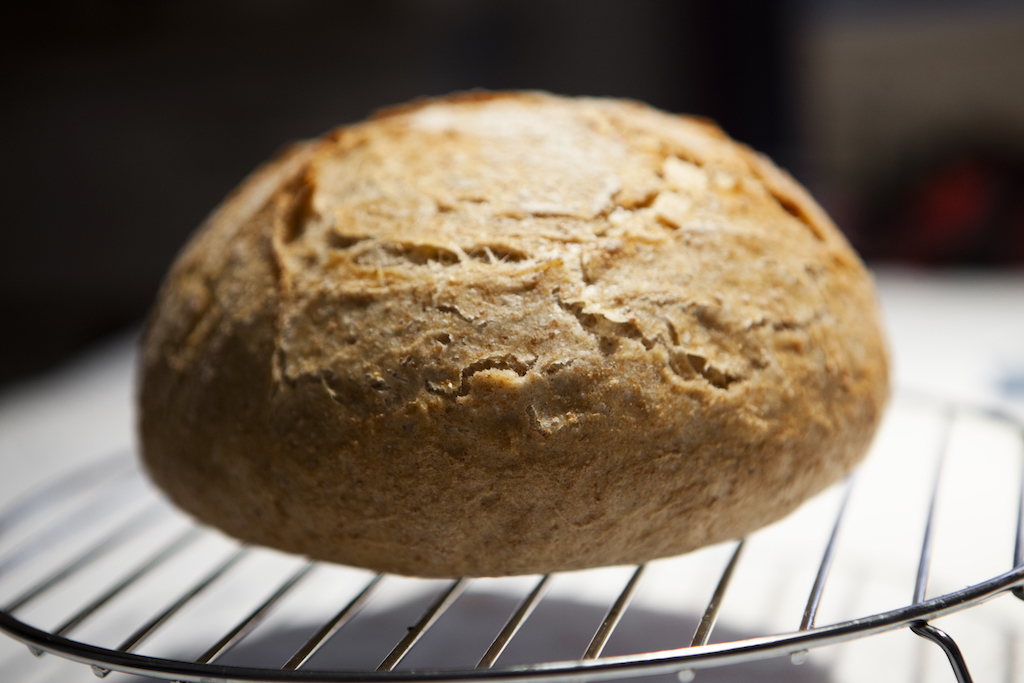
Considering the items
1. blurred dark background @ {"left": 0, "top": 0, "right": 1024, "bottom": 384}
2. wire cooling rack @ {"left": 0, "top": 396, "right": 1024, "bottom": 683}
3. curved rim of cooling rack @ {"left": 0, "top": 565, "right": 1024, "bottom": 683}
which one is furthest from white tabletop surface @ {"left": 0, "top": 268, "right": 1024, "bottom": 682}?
curved rim of cooling rack @ {"left": 0, "top": 565, "right": 1024, "bottom": 683}

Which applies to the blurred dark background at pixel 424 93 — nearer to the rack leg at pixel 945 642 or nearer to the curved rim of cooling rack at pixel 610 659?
the curved rim of cooling rack at pixel 610 659

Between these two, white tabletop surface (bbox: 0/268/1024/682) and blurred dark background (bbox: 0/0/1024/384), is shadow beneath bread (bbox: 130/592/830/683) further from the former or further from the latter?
blurred dark background (bbox: 0/0/1024/384)

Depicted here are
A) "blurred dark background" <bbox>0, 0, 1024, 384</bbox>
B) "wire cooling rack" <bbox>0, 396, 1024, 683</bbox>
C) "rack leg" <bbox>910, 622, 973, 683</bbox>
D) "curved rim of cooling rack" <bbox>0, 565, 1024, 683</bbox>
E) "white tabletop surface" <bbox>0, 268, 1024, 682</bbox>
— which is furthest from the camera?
"blurred dark background" <bbox>0, 0, 1024, 384</bbox>

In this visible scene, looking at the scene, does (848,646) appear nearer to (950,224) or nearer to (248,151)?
(950,224)

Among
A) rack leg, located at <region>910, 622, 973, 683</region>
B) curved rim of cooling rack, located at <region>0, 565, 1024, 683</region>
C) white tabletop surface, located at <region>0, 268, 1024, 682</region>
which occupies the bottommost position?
curved rim of cooling rack, located at <region>0, 565, 1024, 683</region>

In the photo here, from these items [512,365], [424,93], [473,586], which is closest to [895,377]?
[473,586]

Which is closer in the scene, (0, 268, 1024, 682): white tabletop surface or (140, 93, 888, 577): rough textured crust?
(140, 93, 888, 577): rough textured crust

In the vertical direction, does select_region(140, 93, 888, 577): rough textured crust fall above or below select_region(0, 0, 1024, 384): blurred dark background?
below

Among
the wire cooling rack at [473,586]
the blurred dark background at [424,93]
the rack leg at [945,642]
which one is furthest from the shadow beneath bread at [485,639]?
the blurred dark background at [424,93]
